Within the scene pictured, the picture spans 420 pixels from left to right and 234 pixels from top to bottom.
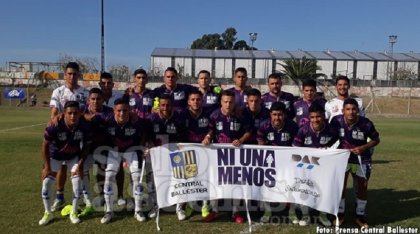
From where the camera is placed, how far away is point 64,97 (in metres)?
7.29

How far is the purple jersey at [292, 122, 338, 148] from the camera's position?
252 inches

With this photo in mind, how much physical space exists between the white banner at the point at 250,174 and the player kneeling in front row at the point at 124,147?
1.18ft

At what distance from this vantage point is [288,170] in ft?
20.6

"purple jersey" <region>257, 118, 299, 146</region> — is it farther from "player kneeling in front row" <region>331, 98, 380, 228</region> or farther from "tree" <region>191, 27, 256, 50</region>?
"tree" <region>191, 27, 256, 50</region>

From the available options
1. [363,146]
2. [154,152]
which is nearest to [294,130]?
[363,146]

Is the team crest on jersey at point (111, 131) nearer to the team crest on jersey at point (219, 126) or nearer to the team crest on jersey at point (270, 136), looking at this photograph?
the team crest on jersey at point (219, 126)

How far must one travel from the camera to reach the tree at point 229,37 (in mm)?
121562

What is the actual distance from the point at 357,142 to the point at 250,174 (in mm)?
1746

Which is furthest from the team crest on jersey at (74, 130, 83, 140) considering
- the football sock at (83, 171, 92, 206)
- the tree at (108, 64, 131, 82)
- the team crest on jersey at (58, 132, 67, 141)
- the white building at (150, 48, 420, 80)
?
the white building at (150, 48, 420, 80)

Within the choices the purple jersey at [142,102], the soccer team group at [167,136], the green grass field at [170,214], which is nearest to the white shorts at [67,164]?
the soccer team group at [167,136]

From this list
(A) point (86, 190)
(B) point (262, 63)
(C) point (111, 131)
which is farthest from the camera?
(B) point (262, 63)

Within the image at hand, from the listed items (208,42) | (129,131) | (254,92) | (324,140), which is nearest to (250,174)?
(324,140)

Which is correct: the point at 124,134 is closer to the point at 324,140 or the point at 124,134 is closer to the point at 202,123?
the point at 202,123

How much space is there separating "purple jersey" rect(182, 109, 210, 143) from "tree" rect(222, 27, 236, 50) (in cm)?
11716
